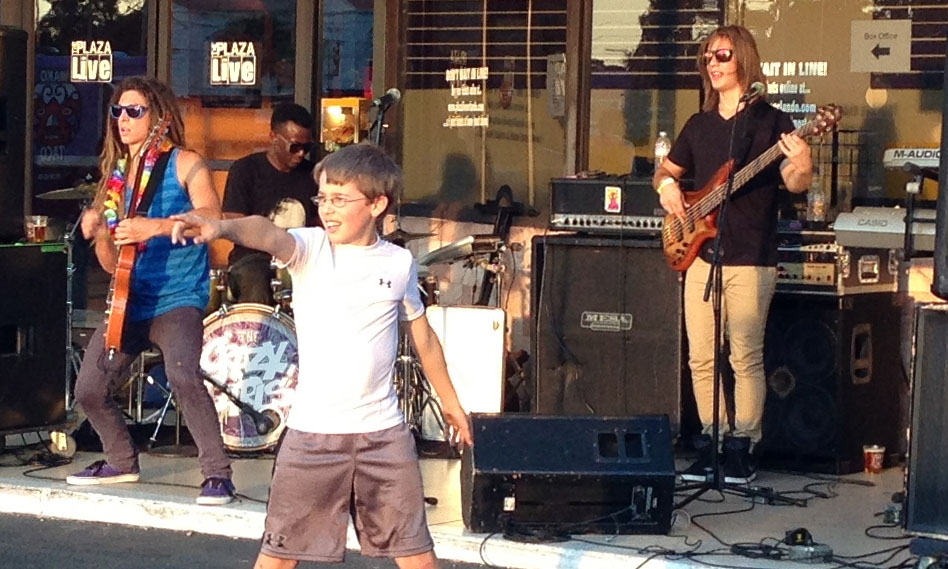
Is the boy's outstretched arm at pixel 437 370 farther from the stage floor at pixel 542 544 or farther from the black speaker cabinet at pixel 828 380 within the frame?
the black speaker cabinet at pixel 828 380

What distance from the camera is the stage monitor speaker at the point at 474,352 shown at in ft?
29.2

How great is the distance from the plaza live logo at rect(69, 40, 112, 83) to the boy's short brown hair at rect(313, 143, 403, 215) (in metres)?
6.49

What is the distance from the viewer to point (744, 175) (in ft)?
24.4

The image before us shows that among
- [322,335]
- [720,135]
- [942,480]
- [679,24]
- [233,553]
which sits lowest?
[233,553]

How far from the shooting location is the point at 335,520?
4.95 m

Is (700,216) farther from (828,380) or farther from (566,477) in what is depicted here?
(566,477)

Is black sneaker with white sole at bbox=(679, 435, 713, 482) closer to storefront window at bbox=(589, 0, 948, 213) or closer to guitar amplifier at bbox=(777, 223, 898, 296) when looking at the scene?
guitar amplifier at bbox=(777, 223, 898, 296)

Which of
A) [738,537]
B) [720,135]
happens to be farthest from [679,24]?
[738,537]

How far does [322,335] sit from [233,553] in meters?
2.28

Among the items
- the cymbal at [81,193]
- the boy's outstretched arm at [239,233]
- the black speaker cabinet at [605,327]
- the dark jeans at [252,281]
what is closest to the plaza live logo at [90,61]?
the cymbal at [81,193]

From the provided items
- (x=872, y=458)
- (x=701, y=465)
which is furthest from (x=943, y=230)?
(x=872, y=458)

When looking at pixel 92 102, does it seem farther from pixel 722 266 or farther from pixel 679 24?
pixel 722 266

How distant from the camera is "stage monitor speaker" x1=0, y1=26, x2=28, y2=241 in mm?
8062

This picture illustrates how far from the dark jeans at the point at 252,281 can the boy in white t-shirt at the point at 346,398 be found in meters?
4.01
